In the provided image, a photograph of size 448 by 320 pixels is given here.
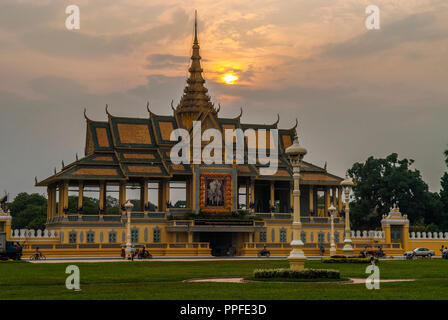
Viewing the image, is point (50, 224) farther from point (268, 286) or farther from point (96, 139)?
point (268, 286)

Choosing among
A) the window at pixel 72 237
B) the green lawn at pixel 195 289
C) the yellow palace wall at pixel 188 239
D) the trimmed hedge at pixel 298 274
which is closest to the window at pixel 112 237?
the yellow palace wall at pixel 188 239

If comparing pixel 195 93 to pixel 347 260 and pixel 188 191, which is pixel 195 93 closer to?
pixel 188 191

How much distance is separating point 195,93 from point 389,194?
92.0ft

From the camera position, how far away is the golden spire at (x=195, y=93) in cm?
9094

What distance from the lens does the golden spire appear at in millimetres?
90938

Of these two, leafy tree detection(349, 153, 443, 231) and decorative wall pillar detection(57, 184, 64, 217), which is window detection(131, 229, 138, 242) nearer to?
A: decorative wall pillar detection(57, 184, 64, 217)

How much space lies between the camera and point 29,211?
4609 inches

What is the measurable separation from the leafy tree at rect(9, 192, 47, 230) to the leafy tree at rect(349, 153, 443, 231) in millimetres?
42035

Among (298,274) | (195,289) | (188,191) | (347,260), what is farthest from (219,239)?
(195,289)

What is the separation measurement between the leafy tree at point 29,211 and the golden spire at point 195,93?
29350 mm

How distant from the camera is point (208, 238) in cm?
7900

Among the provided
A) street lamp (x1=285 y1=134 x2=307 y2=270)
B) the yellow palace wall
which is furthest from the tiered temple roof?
street lamp (x1=285 y1=134 x2=307 y2=270)

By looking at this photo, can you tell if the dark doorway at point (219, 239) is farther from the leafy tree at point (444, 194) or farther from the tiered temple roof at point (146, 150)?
the leafy tree at point (444, 194)
